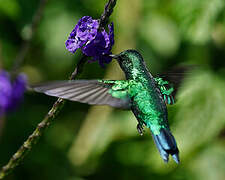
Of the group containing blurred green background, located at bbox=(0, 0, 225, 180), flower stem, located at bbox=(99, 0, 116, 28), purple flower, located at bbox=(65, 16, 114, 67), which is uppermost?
flower stem, located at bbox=(99, 0, 116, 28)

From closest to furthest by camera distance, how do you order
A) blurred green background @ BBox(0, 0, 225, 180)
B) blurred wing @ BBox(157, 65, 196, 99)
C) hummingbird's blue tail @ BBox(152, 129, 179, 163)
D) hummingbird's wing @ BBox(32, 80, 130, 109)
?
hummingbird's wing @ BBox(32, 80, 130, 109) < hummingbird's blue tail @ BBox(152, 129, 179, 163) < blurred wing @ BBox(157, 65, 196, 99) < blurred green background @ BBox(0, 0, 225, 180)

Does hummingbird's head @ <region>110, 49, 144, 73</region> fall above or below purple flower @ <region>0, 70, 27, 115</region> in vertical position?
above

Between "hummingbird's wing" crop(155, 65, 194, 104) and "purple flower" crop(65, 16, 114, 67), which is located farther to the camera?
"hummingbird's wing" crop(155, 65, 194, 104)

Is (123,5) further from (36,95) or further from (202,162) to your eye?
(202,162)

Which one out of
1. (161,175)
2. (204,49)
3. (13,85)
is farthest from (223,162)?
(13,85)

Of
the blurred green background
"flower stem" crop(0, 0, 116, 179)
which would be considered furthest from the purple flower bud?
"flower stem" crop(0, 0, 116, 179)

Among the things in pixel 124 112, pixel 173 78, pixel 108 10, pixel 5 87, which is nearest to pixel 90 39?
pixel 108 10

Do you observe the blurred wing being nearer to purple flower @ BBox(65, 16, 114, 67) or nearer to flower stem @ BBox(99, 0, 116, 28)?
purple flower @ BBox(65, 16, 114, 67)

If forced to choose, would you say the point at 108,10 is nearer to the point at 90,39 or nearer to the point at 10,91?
the point at 90,39
